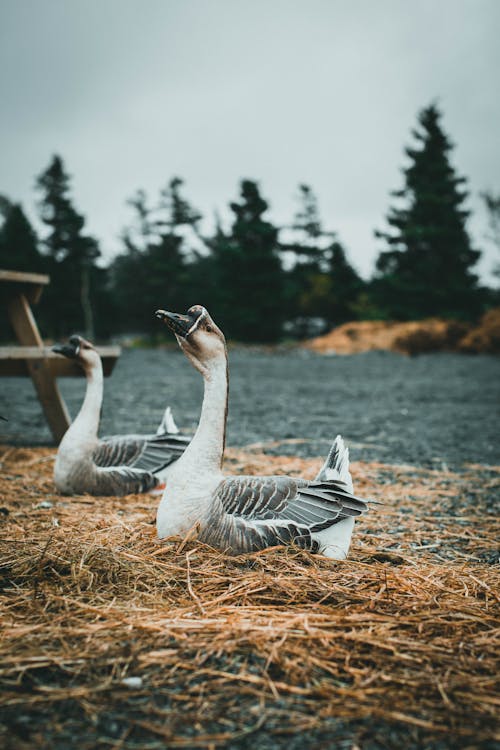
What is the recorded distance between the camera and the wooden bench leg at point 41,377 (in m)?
5.79

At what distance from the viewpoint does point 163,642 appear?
2090 mm

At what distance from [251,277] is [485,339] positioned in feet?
35.7

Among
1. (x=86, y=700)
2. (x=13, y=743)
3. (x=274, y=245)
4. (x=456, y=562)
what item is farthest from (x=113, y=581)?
(x=274, y=245)

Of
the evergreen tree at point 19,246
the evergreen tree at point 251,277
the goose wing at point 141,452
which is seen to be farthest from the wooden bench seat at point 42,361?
the evergreen tree at point 19,246

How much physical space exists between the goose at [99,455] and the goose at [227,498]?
1.47 m

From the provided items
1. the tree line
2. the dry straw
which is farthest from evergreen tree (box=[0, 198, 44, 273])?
the dry straw

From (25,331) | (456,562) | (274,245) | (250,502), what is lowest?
(456,562)

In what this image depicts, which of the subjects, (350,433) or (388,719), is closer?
(388,719)

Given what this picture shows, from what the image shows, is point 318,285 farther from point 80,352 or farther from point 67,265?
point 80,352

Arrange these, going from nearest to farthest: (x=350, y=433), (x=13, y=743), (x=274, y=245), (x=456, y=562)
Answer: (x=13, y=743)
(x=456, y=562)
(x=350, y=433)
(x=274, y=245)

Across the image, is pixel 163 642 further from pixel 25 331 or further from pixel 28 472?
Result: pixel 25 331

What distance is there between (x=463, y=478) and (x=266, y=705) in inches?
155

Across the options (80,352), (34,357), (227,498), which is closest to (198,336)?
(227,498)

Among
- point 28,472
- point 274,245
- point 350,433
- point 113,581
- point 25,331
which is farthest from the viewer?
point 274,245
